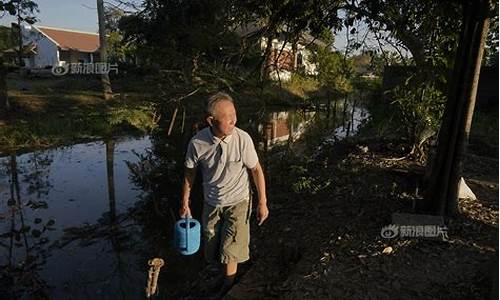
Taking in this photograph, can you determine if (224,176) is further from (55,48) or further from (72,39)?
(72,39)

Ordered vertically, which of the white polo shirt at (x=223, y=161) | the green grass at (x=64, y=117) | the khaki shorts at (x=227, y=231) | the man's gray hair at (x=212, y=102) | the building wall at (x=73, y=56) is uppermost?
the building wall at (x=73, y=56)

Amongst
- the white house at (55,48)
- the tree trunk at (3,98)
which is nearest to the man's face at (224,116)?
the tree trunk at (3,98)

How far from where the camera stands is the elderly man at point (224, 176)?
12.5 ft

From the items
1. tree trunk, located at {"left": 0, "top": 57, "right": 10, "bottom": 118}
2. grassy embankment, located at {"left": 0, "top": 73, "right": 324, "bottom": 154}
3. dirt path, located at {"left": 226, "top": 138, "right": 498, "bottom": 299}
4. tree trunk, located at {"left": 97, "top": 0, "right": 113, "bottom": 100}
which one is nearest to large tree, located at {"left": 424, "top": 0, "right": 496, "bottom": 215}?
dirt path, located at {"left": 226, "top": 138, "right": 498, "bottom": 299}

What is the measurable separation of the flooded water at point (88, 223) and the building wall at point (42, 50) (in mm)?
36644

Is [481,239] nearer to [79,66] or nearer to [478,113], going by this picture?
[478,113]

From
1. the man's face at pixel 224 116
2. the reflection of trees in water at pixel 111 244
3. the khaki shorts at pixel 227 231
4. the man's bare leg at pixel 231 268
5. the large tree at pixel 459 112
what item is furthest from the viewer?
the reflection of trees in water at pixel 111 244

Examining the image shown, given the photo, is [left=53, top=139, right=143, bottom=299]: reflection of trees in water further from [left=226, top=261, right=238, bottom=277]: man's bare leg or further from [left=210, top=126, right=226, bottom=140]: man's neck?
[left=210, top=126, right=226, bottom=140]: man's neck

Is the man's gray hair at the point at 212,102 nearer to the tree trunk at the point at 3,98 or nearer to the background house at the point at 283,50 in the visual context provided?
the background house at the point at 283,50

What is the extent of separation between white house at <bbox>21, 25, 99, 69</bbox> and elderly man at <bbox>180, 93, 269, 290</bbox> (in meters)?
45.5

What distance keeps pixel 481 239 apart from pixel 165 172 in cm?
769

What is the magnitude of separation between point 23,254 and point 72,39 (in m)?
46.3

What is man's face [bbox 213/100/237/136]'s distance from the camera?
3719mm

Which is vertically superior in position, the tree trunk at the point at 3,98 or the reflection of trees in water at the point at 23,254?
the tree trunk at the point at 3,98
